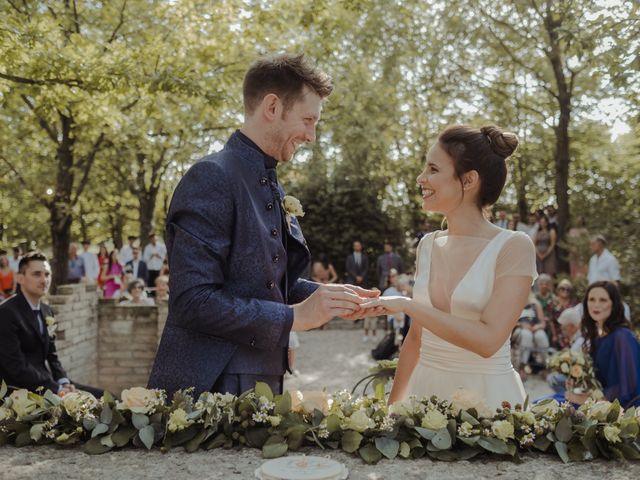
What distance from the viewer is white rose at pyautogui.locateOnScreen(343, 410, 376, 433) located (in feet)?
7.43

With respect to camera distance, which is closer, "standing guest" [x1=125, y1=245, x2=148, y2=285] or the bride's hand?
the bride's hand

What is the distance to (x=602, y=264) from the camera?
12.1 meters

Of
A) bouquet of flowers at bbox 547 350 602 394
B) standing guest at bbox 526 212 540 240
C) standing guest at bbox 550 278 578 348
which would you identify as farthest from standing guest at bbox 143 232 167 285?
bouquet of flowers at bbox 547 350 602 394

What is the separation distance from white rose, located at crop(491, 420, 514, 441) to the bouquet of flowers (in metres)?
4.27

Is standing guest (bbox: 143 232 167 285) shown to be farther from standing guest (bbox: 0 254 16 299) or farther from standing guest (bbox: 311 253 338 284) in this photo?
standing guest (bbox: 311 253 338 284)

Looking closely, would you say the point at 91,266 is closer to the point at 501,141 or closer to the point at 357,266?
the point at 357,266

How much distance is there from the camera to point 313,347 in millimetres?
16500

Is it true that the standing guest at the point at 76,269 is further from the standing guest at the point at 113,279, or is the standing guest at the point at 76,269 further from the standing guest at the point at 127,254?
the standing guest at the point at 127,254

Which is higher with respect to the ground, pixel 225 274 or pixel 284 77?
pixel 284 77

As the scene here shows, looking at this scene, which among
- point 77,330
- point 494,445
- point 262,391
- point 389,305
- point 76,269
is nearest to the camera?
point 494,445

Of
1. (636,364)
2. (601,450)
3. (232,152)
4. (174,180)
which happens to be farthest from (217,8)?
(174,180)

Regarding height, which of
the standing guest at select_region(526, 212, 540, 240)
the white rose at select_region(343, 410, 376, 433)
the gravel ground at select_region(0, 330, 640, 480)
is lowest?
the gravel ground at select_region(0, 330, 640, 480)

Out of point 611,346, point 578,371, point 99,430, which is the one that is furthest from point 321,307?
point 611,346

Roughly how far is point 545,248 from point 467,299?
14.4 metres
